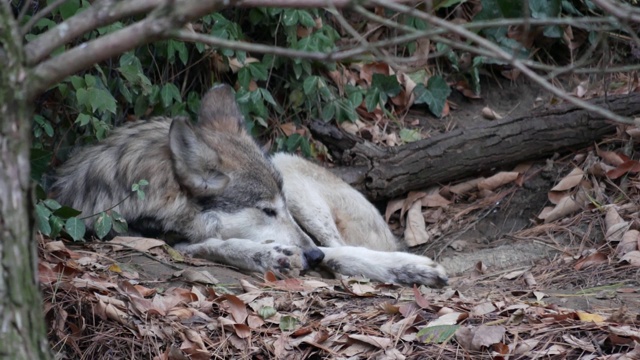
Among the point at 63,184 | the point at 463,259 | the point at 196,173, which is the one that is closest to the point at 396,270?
the point at 463,259

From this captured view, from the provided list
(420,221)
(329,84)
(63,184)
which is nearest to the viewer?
(63,184)

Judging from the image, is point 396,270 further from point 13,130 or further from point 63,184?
point 13,130

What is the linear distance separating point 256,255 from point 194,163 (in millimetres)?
849

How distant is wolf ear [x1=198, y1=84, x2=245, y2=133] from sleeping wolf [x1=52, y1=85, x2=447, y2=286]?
0.5 inches

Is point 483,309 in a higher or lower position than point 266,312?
lower

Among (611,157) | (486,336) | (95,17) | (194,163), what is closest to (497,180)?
(611,157)

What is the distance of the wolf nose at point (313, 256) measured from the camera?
557 cm

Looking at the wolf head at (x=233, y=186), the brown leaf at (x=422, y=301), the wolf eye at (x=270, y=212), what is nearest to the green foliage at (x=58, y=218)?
the wolf head at (x=233, y=186)

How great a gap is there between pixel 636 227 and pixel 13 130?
4618 millimetres

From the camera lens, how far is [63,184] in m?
6.09

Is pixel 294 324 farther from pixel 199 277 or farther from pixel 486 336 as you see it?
pixel 486 336

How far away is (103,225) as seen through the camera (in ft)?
17.4

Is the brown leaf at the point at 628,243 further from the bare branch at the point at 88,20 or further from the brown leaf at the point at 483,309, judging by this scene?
the bare branch at the point at 88,20

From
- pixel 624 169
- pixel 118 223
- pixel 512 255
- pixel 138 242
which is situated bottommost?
pixel 512 255
